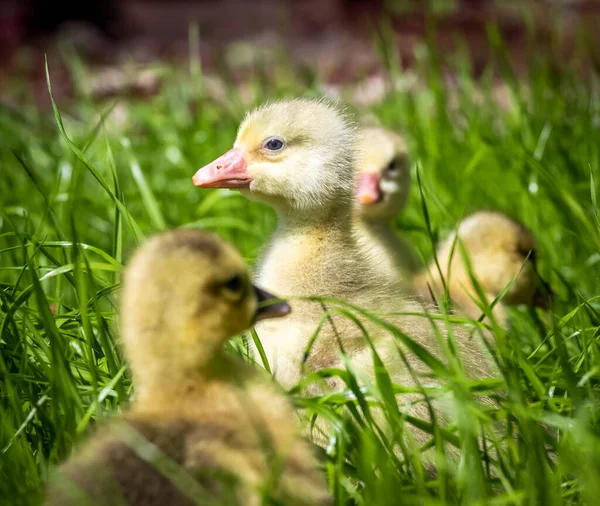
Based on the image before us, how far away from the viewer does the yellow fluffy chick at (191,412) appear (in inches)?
63.1

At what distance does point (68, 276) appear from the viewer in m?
2.58

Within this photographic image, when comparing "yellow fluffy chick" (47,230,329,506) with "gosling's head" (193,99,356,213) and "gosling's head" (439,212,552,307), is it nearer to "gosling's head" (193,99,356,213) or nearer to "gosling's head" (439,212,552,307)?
"gosling's head" (193,99,356,213)

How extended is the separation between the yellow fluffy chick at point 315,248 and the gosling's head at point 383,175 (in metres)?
0.82

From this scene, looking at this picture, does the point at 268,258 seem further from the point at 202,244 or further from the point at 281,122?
the point at 202,244

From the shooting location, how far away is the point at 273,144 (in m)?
3.03

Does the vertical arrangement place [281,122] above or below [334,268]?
above

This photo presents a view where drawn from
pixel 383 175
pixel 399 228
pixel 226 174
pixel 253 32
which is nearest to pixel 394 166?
pixel 383 175

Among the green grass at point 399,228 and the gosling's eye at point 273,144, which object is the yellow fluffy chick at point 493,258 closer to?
the green grass at point 399,228

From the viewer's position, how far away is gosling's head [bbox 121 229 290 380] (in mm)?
1775

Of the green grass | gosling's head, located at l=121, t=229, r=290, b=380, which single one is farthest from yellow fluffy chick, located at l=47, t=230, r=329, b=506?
the green grass

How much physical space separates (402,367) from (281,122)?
101cm

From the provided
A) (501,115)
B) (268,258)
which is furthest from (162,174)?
(268,258)

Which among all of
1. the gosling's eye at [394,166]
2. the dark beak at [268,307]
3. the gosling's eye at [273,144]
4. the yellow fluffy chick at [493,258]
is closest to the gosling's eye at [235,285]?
the dark beak at [268,307]

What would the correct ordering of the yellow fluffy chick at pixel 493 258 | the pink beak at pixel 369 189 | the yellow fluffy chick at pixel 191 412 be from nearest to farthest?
1. the yellow fluffy chick at pixel 191 412
2. the yellow fluffy chick at pixel 493 258
3. the pink beak at pixel 369 189
